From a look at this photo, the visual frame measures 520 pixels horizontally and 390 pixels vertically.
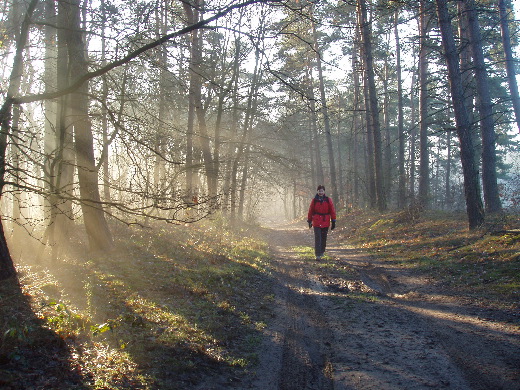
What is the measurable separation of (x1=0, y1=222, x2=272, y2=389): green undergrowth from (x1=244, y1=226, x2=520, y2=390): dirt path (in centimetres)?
51

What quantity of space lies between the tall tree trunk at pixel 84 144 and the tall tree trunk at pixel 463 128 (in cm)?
1013

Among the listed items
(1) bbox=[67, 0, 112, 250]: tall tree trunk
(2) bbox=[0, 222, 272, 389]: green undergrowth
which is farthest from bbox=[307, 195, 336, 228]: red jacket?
(1) bbox=[67, 0, 112, 250]: tall tree trunk

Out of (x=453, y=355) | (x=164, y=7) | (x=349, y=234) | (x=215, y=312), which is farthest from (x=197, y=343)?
(x=349, y=234)

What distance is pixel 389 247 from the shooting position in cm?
1365

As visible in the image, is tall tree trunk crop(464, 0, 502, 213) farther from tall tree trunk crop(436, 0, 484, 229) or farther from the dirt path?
the dirt path

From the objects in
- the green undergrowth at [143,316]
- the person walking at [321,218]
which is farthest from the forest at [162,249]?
the person walking at [321,218]

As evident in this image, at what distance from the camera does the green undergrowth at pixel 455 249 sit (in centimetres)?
770

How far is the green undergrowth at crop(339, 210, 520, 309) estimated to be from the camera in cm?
770

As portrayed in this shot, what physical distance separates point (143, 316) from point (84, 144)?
5.06 metres

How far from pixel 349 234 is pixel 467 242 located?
8109mm

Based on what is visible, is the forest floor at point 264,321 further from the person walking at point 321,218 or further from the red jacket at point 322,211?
the red jacket at point 322,211

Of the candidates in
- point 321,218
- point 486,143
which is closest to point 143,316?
point 321,218

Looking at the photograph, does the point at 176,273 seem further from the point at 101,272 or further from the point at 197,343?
the point at 197,343

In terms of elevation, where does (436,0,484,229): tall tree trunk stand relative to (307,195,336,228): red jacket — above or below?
above
